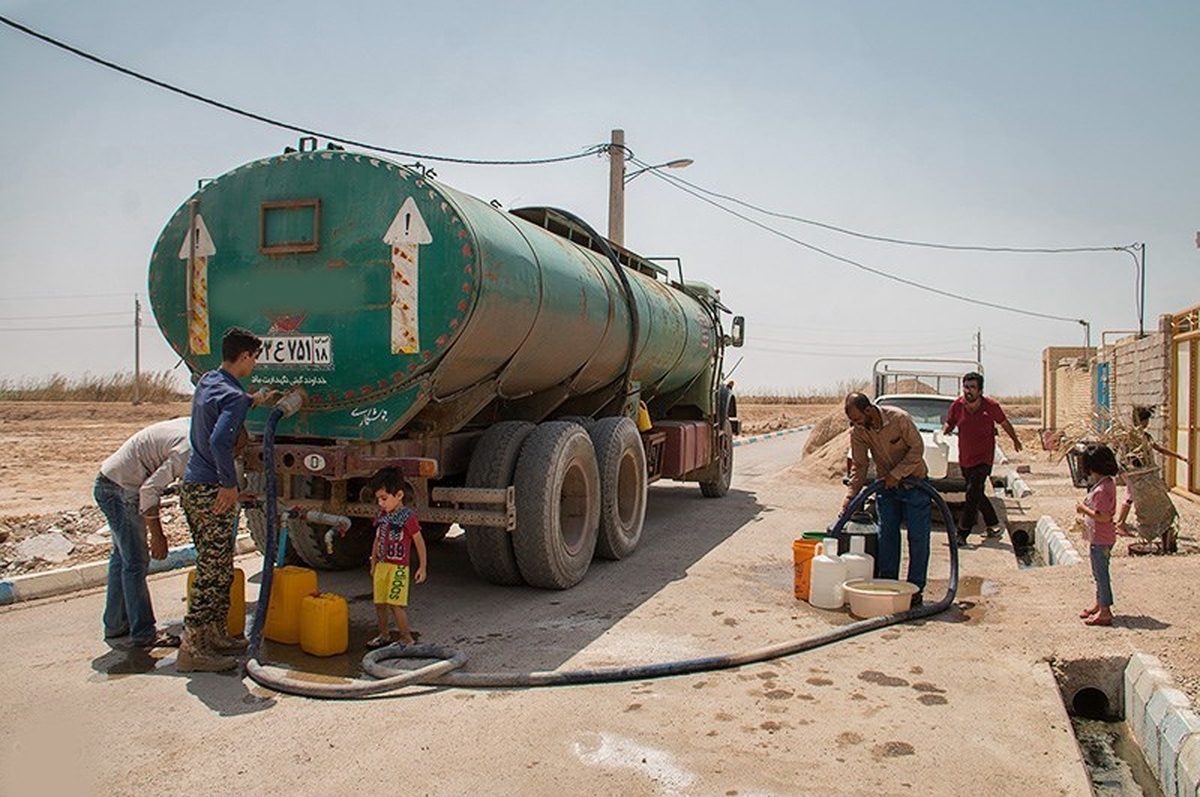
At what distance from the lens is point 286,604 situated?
6000mm

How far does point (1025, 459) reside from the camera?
2080 cm

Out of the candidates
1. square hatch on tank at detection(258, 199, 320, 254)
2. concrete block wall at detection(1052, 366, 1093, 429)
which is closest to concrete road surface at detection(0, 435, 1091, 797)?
square hatch on tank at detection(258, 199, 320, 254)

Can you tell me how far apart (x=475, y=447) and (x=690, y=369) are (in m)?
5.44

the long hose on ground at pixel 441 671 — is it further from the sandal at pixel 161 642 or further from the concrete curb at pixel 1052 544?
the concrete curb at pixel 1052 544

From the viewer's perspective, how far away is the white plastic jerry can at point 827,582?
6.90m

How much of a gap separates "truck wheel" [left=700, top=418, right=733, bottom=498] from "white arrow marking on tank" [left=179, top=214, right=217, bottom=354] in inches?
319

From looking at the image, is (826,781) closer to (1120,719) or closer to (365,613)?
(1120,719)

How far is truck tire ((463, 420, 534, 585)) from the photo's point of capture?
278 inches

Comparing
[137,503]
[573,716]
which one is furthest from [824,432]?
[573,716]

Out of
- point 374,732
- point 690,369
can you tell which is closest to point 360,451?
point 374,732

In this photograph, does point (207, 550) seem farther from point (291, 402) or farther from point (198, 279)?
point (198, 279)

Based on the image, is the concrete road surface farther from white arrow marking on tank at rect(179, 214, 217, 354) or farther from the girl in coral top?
white arrow marking on tank at rect(179, 214, 217, 354)

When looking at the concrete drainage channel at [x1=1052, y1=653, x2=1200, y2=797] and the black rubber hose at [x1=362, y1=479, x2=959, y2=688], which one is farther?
the black rubber hose at [x1=362, y1=479, x2=959, y2=688]

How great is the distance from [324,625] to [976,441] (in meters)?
7.02
